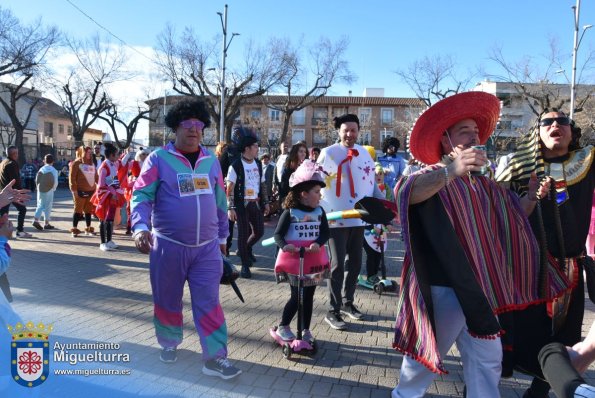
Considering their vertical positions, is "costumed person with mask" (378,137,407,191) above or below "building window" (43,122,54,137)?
below

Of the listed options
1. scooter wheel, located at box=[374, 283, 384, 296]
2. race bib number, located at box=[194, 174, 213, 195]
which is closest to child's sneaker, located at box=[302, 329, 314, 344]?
race bib number, located at box=[194, 174, 213, 195]

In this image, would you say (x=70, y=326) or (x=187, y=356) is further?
(x=70, y=326)

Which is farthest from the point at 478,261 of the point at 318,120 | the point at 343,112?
the point at 343,112

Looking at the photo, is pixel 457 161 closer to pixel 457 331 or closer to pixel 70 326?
pixel 457 331

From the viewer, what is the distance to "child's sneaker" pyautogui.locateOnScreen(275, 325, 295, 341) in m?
4.11

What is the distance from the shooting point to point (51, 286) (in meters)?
6.18

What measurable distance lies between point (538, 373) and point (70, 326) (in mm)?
4176

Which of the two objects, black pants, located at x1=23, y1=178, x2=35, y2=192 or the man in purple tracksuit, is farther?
black pants, located at x1=23, y1=178, x2=35, y2=192

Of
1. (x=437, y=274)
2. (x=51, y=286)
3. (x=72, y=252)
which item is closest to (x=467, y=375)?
(x=437, y=274)

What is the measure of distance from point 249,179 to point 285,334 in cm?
332

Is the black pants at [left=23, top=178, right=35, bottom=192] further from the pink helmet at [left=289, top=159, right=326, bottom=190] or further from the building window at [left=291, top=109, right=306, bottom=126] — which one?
the building window at [left=291, top=109, right=306, bottom=126]

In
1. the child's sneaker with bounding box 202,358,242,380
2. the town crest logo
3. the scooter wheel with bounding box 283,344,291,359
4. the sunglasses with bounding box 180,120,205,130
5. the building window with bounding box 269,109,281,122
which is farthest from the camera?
the building window with bounding box 269,109,281,122

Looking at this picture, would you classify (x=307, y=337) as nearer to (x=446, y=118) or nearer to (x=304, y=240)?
(x=304, y=240)

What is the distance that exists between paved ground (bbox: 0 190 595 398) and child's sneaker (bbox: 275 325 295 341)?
140mm
